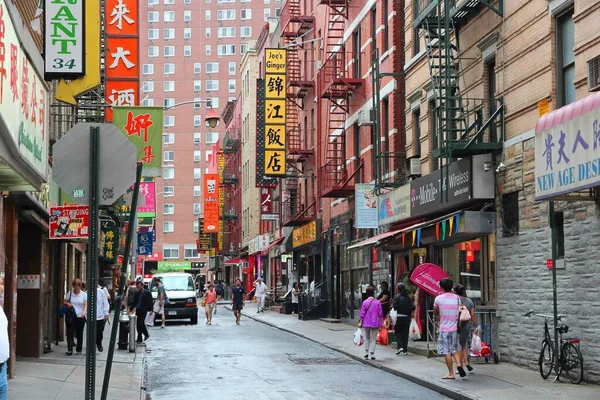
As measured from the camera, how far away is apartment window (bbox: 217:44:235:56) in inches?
4919

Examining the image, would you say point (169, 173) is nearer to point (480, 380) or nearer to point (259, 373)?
point (259, 373)

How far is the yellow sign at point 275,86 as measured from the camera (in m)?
43.6

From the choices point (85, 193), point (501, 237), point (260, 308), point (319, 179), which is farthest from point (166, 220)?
point (85, 193)

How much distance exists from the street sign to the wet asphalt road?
281 inches

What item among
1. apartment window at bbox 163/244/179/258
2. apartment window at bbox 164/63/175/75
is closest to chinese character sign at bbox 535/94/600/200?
apartment window at bbox 163/244/179/258

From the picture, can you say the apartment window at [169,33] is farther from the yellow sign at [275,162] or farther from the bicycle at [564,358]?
the bicycle at [564,358]

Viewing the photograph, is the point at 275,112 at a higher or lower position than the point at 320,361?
higher

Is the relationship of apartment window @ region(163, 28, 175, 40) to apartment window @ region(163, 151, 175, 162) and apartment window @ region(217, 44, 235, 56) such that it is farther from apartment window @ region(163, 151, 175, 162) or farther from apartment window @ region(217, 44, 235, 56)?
apartment window @ region(163, 151, 175, 162)

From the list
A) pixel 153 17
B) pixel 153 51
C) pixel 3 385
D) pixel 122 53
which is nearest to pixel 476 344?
pixel 3 385

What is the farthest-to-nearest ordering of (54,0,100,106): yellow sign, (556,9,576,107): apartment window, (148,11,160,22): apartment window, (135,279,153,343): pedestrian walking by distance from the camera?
(148,11,160,22): apartment window, (135,279,153,343): pedestrian walking, (54,0,100,106): yellow sign, (556,9,576,107): apartment window

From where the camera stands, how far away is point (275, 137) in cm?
4403

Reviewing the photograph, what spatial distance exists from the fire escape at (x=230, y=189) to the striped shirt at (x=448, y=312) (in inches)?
2508

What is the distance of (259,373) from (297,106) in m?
29.2

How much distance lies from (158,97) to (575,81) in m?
111
